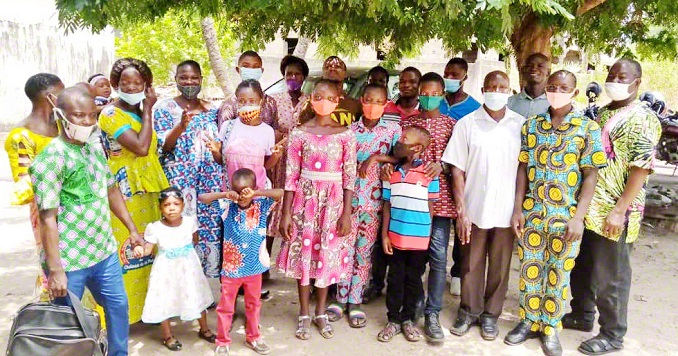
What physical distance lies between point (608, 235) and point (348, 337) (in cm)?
189

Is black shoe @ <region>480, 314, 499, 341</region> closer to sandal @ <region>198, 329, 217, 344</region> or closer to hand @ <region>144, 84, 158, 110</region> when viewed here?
sandal @ <region>198, 329, 217, 344</region>

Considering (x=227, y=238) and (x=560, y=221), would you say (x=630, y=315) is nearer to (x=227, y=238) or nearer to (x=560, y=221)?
(x=560, y=221)

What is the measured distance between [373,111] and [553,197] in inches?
52.1

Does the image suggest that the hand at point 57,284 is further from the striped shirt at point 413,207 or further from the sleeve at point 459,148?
the sleeve at point 459,148

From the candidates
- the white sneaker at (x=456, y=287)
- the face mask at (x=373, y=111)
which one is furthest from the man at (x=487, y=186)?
the white sneaker at (x=456, y=287)

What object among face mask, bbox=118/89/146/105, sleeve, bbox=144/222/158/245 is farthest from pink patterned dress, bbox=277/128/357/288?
face mask, bbox=118/89/146/105

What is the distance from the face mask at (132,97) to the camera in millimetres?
3299

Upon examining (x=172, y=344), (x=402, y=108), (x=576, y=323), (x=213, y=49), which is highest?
(x=213, y=49)

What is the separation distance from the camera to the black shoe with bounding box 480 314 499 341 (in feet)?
12.5

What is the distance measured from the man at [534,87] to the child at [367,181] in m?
1.21

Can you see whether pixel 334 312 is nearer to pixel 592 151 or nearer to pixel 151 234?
pixel 151 234

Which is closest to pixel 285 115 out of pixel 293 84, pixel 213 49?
pixel 293 84

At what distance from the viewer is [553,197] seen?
3.46 meters

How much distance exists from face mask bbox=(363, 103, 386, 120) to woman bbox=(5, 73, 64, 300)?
6.31 feet
